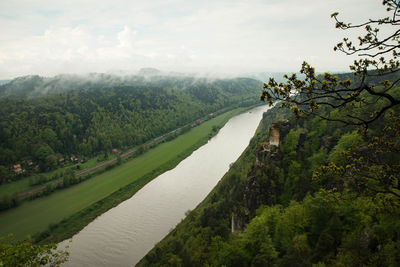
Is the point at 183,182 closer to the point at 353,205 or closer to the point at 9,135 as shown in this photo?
the point at 353,205

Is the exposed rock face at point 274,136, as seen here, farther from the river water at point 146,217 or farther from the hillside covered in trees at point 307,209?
the river water at point 146,217

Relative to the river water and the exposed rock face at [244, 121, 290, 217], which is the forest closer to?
the exposed rock face at [244, 121, 290, 217]

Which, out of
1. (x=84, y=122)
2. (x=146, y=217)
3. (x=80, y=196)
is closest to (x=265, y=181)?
(x=146, y=217)

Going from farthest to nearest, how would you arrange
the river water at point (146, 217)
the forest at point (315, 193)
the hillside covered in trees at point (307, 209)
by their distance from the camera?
the river water at point (146, 217) < the hillside covered in trees at point (307, 209) < the forest at point (315, 193)

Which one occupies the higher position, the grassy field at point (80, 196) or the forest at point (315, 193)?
the forest at point (315, 193)

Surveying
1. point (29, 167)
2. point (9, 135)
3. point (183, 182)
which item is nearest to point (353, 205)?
point (183, 182)

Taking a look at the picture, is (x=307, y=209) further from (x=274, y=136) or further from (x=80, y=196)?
(x=80, y=196)

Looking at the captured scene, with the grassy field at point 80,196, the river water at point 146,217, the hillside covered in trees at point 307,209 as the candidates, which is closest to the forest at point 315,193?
the hillside covered in trees at point 307,209
